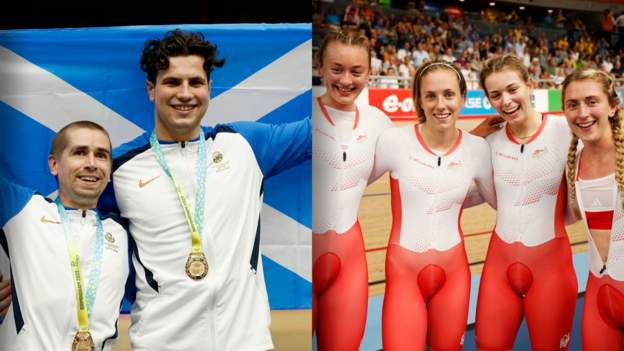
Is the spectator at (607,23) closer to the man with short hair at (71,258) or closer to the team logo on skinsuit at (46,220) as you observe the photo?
the man with short hair at (71,258)

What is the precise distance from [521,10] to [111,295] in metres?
4.09

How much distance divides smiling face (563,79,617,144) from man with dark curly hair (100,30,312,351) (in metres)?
0.94

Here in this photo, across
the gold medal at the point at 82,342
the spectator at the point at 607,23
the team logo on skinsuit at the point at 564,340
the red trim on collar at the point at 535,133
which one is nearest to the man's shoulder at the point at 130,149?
the gold medal at the point at 82,342

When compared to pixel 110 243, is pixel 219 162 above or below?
above

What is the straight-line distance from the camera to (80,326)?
195 centimetres

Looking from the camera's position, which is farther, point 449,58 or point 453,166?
Answer: point 449,58

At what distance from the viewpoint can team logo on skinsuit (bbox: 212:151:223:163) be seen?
2.02m

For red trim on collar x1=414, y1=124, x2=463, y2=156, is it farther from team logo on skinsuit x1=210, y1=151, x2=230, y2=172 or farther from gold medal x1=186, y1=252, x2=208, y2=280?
gold medal x1=186, y1=252, x2=208, y2=280

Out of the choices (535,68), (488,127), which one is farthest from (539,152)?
(535,68)

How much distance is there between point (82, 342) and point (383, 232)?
3.70ft

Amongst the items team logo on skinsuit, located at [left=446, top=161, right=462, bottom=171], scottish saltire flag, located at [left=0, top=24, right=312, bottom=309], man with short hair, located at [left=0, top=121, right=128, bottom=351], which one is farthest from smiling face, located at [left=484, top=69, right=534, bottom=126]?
man with short hair, located at [left=0, top=121, right=128, bottom=351]

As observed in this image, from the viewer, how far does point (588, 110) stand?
2070 millimetres

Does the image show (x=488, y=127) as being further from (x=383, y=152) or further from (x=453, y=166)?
(x=383, y=152)

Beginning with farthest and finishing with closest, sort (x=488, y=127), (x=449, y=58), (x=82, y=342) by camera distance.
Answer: (x=449, y=58), (x=488, y=127), (x=82, y=342)
